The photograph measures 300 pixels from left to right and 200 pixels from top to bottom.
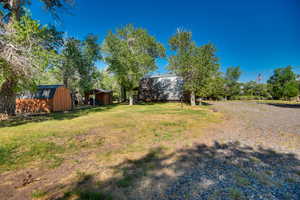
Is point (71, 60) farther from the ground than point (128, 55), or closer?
closer

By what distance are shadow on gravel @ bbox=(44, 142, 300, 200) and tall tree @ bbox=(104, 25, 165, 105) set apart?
50.4ft

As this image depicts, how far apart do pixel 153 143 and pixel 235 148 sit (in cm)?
267

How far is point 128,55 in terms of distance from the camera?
55.8 ft

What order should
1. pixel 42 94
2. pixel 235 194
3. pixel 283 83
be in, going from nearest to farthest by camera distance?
pixel 235 194, pixel 42 94, pixel 283 83

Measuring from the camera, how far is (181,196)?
6.77ft

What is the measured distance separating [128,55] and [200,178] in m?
Answer: 16.7

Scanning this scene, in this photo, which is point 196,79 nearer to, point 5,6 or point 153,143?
point 153,143

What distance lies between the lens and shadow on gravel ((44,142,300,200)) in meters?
2.11

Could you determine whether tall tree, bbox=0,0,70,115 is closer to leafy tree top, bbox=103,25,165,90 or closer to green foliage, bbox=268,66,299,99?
leafy tree top, bbox=103,25,165,90

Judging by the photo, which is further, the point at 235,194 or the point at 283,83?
the point at 283,83

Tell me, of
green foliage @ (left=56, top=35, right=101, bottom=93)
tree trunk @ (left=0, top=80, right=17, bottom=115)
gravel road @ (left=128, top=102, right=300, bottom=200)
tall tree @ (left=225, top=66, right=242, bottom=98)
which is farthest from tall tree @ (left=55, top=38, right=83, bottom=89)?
tall tree @ (left=225, top=66, right=242, bottom=98)

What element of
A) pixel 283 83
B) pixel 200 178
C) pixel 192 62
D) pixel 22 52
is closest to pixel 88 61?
pixel 22 52

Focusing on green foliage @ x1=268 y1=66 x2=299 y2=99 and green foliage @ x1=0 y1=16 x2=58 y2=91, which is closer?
green foliage @ x1=0 y1=16 x2=58 y2=91

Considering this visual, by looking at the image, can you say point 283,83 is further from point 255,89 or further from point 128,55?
point 128,55
